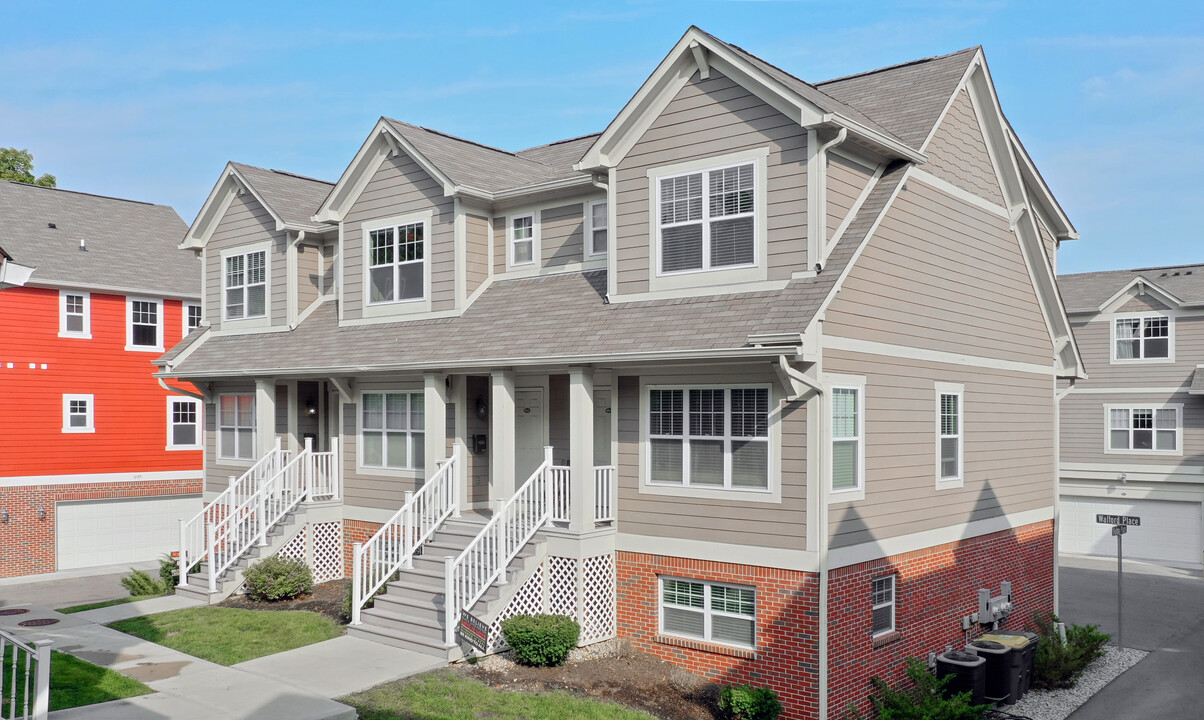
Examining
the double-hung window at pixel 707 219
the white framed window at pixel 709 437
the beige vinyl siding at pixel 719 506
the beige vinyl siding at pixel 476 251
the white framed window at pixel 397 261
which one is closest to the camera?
the beige vinyl siding at pixel 719 506

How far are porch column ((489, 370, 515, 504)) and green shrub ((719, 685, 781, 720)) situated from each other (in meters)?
5.15

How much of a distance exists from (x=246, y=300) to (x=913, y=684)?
53.7ft

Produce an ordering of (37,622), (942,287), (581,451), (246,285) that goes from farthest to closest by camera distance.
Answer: (246,285) < (37,622) < (942,287) < (581,451)

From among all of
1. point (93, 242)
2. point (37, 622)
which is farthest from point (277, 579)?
point (93, 242)

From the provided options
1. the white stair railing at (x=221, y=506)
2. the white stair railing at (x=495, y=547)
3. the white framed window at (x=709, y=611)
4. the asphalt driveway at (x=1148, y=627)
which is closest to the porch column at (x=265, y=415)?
the white stair railing at (x=221, y=506)

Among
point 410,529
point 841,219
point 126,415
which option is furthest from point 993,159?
point 126,415

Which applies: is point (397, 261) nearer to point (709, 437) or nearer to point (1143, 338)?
point (709, 437)

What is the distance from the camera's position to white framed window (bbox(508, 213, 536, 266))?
17550 mm

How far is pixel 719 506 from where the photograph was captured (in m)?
13.1

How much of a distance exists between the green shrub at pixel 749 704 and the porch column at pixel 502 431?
515 cm

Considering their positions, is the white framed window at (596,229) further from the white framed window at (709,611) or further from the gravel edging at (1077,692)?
the gravel edging at (1077,692)

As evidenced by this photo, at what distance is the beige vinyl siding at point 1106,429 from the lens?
29.9 metres

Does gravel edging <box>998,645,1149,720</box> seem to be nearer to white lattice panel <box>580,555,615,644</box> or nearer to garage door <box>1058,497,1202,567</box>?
white lattice panel <box>580,555,615,644</box>

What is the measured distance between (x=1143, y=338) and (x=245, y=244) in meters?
27.7
